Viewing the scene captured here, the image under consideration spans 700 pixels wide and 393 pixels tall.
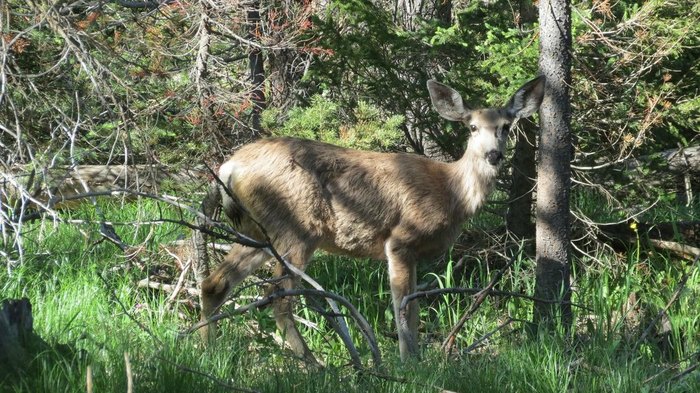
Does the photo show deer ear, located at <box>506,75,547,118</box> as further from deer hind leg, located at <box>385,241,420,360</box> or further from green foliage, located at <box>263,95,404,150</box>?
deer hind leg, located at <box>385,241,420,360</box>

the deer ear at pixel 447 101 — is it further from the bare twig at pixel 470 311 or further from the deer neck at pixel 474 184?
the bare twig at pixel 470 311

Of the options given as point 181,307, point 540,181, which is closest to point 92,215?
point 181,307

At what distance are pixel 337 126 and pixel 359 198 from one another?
3.59 feet

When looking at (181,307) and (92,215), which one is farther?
(92,215)

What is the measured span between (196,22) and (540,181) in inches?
128

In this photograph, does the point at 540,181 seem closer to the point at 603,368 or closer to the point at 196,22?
the point at 603,368

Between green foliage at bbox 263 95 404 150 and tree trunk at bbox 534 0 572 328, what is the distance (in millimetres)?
1678

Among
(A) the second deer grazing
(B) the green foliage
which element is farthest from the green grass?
(B) the green foliage

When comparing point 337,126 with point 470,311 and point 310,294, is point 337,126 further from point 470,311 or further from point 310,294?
point 470,311

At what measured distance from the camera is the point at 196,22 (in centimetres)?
763

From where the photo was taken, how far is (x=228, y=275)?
7031 millimetres

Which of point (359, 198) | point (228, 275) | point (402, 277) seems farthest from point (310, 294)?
point (359, 198)

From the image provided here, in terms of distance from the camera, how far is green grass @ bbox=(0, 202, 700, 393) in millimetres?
4535

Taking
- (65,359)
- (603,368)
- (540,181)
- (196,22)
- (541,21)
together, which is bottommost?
(603,368)
